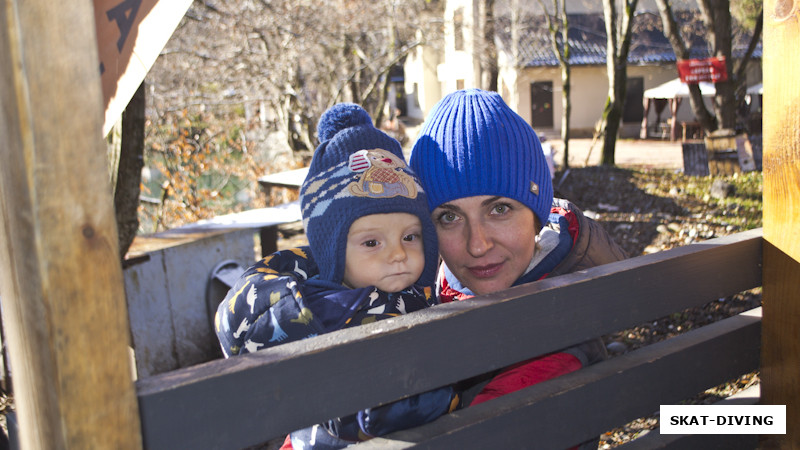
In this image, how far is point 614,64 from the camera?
13.6 metres

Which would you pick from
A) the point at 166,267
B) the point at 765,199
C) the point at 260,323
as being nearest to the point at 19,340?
the point at 260,323

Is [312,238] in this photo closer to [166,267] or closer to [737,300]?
[166,267]

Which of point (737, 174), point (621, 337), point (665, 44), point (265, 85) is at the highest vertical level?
point (665, 44)

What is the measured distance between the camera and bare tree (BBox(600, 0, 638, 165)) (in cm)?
1323

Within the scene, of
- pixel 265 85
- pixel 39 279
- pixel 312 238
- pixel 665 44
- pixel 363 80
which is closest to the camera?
pixel 39 279

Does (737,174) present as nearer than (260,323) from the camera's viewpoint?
No

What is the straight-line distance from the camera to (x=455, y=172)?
2.07m

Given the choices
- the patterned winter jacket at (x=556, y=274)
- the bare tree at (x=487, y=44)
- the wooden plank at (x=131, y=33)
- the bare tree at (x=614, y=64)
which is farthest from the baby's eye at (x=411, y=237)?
the bare tree at (x=614, y=64)

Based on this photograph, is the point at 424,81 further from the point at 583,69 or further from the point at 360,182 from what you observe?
the point at 360,182

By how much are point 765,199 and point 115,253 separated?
6.29 ft

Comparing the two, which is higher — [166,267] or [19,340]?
[19,340]

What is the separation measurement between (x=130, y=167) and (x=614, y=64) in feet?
38.6

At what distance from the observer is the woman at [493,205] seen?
2.06m

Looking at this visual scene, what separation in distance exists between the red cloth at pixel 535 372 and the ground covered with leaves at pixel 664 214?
2.35 metres
